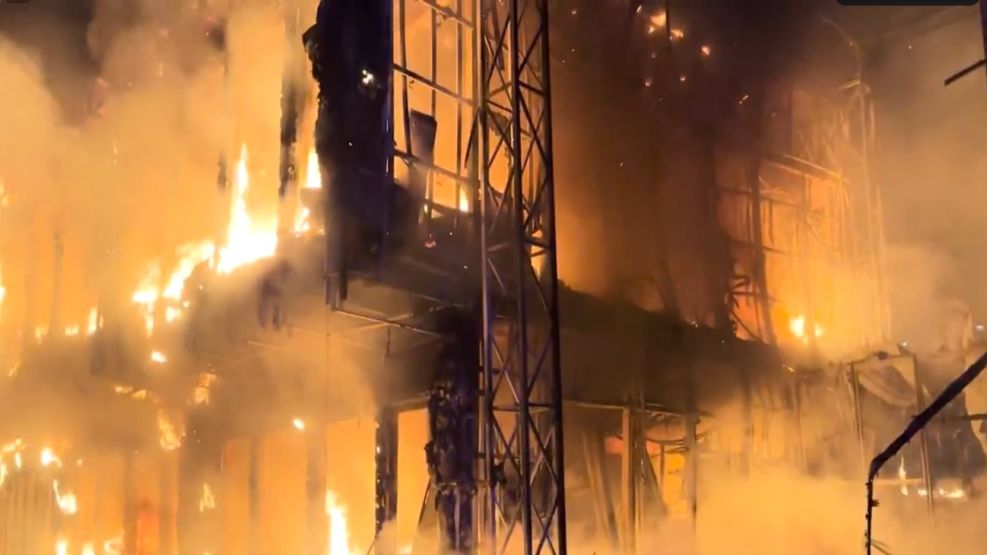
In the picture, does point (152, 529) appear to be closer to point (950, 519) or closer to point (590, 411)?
point (590, 411)

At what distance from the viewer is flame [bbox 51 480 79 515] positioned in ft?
45.9

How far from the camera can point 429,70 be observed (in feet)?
32.8

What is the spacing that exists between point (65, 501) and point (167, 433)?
2788 millimetres

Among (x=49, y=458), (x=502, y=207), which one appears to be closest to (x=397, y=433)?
(x=502, y=207)

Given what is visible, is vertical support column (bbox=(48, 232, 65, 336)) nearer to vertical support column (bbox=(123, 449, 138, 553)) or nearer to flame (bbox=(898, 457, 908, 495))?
vertical support column (bbox=(123, 449, 138, 553))

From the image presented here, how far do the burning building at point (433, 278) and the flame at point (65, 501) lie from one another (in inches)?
2.1

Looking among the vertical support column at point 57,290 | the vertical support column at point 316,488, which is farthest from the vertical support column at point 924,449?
the vertical support column at point 57,290

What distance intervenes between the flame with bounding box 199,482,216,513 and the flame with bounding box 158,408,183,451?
746mm

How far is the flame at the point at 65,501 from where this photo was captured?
45.9ft

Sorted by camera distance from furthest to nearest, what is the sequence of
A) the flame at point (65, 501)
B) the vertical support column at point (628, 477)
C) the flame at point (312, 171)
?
the flame at point (65, 501) < the vertical support column at point (628, 477) < the flame at point (312, 171)

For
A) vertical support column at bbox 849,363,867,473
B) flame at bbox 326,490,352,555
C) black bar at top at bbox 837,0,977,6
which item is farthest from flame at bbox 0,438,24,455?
black bar at top at bbox 837,0,977,6

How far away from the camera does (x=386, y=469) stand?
9.51m

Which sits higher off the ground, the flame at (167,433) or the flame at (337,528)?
the flame at (167,433)

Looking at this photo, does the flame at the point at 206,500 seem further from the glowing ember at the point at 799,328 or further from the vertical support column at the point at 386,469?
the glowing ember at the point at 799,328
